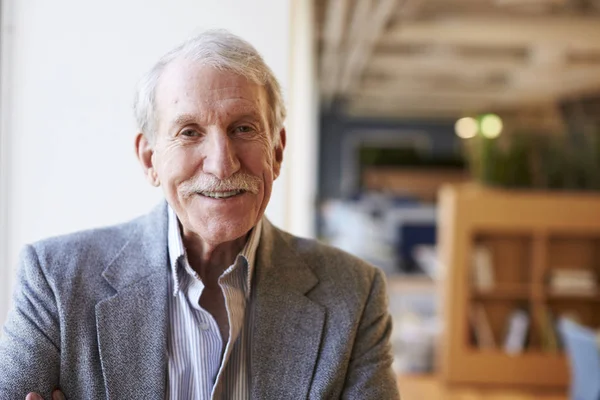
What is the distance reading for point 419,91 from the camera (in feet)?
43.4

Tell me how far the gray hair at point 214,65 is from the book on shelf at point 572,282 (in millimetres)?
4553

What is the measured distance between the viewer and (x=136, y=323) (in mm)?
1391

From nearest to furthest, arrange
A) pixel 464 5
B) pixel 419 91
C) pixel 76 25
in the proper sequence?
pixel 76 25 < pixel 464 5 < pixel 419 91

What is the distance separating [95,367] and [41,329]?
13cm

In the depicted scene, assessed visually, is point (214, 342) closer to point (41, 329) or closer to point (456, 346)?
point (41, 329)

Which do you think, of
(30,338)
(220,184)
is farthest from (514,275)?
(30,338)

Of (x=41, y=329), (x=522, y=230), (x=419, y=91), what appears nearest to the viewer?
(x=41, y=329)

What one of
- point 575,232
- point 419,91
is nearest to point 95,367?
point 575,232

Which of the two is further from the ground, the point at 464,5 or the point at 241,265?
the point at 464,5

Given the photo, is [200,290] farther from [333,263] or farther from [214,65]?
Result: [214,65]

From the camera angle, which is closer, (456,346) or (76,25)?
(76,25)

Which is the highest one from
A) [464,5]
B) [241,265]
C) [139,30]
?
[464,5]

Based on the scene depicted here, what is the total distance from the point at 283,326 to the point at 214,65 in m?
0.57

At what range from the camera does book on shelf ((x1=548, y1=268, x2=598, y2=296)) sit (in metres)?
5.31
